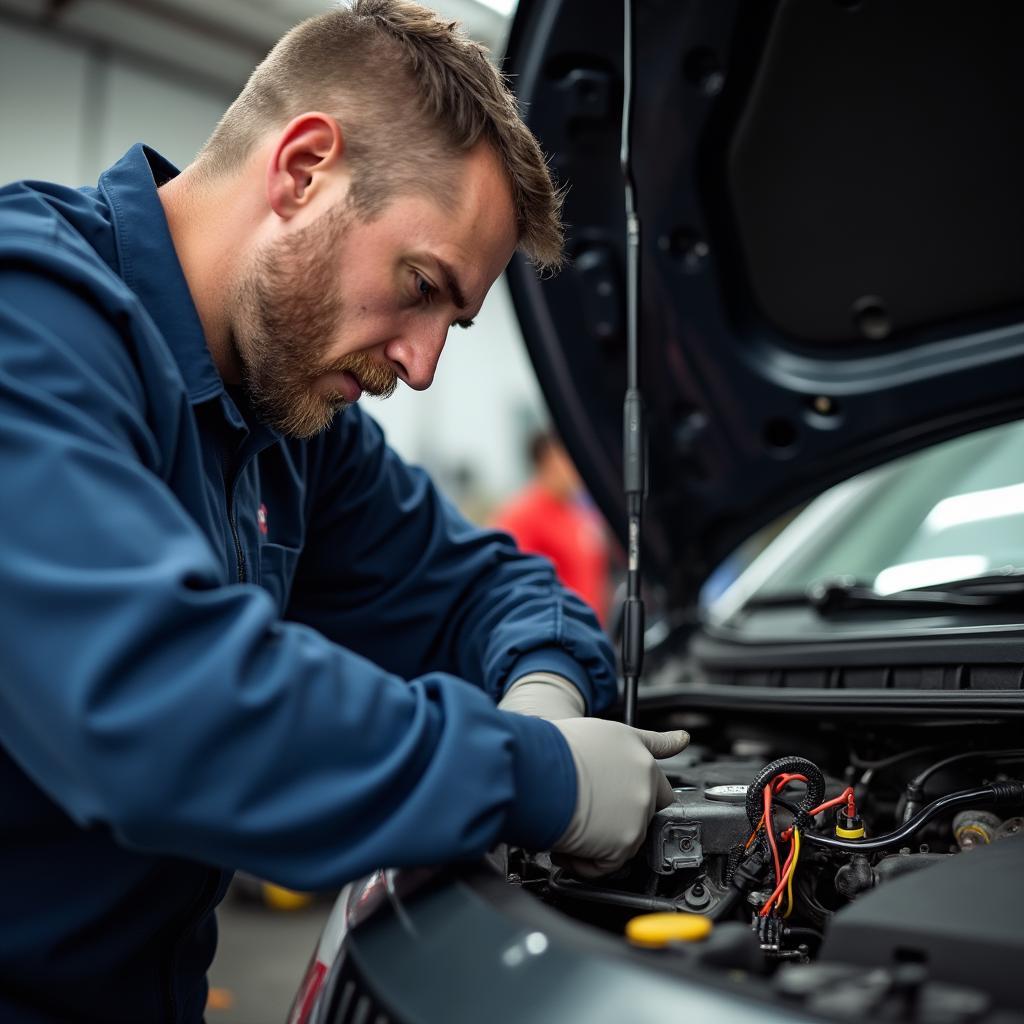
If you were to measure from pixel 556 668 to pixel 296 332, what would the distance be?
49 centimetres

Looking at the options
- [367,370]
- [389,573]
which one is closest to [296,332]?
[367,370]

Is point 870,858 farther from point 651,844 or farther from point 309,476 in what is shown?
point 309,476

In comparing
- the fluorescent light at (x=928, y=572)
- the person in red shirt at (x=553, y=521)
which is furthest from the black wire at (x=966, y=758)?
the person in red shirt at (x=553, y=521)

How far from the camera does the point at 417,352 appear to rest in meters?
1.12

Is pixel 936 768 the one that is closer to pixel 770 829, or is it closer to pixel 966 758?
pixel 966 758

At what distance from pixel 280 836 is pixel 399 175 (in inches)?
25.7

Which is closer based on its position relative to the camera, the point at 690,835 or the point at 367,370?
the point at 690,835

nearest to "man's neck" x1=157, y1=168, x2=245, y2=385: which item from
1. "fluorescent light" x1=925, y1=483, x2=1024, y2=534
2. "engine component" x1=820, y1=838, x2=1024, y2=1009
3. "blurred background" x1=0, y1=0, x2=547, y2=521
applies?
"engine component" x1=820, y1=838, x2=1024, y2=1009

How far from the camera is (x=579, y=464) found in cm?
178

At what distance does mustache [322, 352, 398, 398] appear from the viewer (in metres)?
1.12

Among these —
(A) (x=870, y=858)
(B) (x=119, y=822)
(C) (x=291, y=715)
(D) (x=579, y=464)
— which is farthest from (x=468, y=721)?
(D) (x=579, y=464)

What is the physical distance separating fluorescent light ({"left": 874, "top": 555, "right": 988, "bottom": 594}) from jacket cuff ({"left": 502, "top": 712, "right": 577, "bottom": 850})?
0.83m

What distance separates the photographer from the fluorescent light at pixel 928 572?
1.51 m

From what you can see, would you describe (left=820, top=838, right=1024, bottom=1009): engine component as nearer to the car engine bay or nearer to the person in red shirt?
the car engine bay
